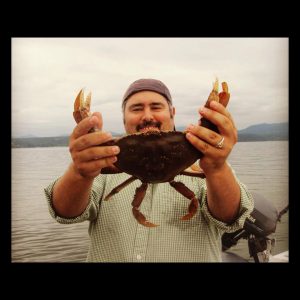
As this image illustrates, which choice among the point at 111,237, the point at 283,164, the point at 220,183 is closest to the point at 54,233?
the point at 283,164

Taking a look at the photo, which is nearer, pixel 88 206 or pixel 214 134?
pixel 214 134

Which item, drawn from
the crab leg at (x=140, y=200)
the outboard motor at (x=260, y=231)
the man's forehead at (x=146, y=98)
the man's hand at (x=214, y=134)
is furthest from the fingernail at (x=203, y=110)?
the outboard motor at (x=260, y=231)

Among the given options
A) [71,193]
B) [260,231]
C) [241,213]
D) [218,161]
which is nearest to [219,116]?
[218,161]

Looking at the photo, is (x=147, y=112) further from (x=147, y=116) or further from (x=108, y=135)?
(x=108, y=135)

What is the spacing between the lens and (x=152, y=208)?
6.05 ft

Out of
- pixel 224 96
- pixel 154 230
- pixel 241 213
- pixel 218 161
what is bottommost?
pixel 154 230

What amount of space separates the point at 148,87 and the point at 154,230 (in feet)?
2.55

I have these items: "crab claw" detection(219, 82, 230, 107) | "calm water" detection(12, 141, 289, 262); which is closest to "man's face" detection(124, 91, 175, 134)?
"crab claw" detection(219, 82, 230, 107)

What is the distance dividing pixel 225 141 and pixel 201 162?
14cm

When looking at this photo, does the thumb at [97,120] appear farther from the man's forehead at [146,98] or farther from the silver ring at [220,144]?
the man's forehead at [146,98]

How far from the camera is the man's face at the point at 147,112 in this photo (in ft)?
6.22

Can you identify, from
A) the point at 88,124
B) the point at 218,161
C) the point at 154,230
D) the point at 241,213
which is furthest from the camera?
the point at 154,230

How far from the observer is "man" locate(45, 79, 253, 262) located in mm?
1575

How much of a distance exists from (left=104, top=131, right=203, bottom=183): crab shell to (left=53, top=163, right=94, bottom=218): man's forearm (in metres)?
0.23
